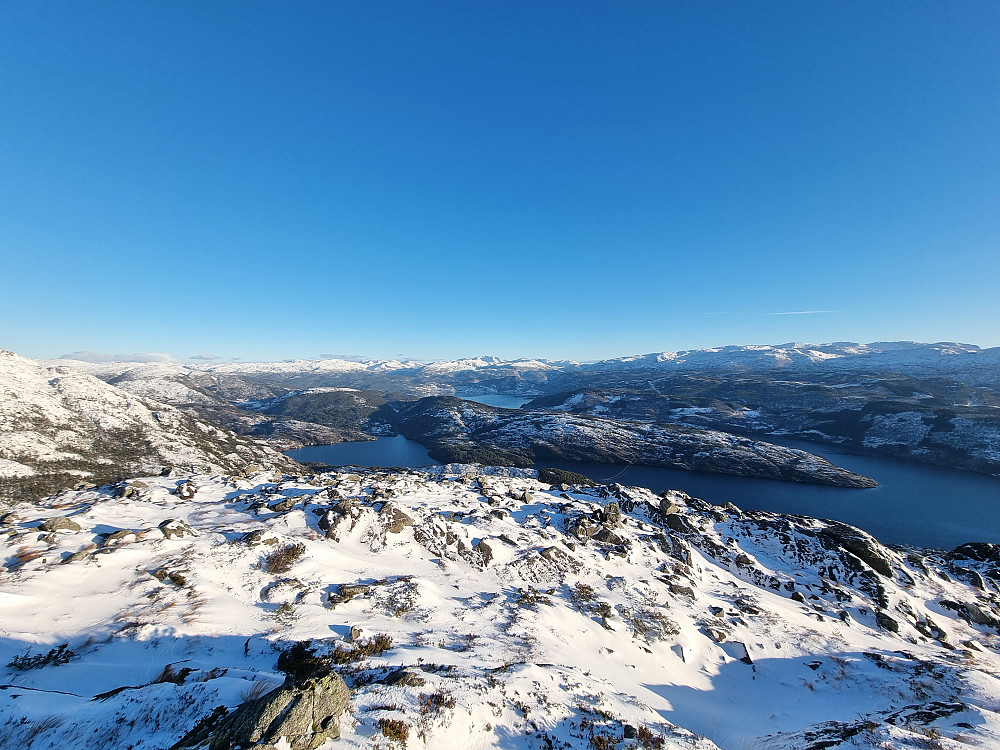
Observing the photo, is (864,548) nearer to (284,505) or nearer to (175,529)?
(284,505)

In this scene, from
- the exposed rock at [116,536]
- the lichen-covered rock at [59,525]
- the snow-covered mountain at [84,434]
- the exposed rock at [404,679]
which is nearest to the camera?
the exposed rock at [404,679]

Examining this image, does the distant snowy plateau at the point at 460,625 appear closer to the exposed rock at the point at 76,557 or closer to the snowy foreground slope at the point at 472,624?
the snowy foreground slope at the point at 472,624

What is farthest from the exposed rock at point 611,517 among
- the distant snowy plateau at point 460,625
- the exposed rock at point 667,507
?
the exposed rock at point 667,507

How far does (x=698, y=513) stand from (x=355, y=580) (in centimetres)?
5346

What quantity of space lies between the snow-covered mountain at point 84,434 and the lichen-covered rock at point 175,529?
124754 millimetres

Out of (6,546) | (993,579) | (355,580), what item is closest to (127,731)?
(355,580)

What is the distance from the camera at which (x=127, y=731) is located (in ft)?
38.6

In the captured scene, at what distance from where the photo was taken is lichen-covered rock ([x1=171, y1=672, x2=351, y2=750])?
37.7ft

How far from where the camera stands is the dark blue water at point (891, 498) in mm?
123625

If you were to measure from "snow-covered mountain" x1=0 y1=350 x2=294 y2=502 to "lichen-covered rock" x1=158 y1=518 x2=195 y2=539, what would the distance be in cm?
12475

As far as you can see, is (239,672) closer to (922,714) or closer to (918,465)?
(922,714)

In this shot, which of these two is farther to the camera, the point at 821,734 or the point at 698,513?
the point at 698,513

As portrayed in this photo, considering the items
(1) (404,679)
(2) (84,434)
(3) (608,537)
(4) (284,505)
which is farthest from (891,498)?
(2) (84,434)

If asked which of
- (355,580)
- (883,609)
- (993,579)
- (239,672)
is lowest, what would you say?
(993,579)
